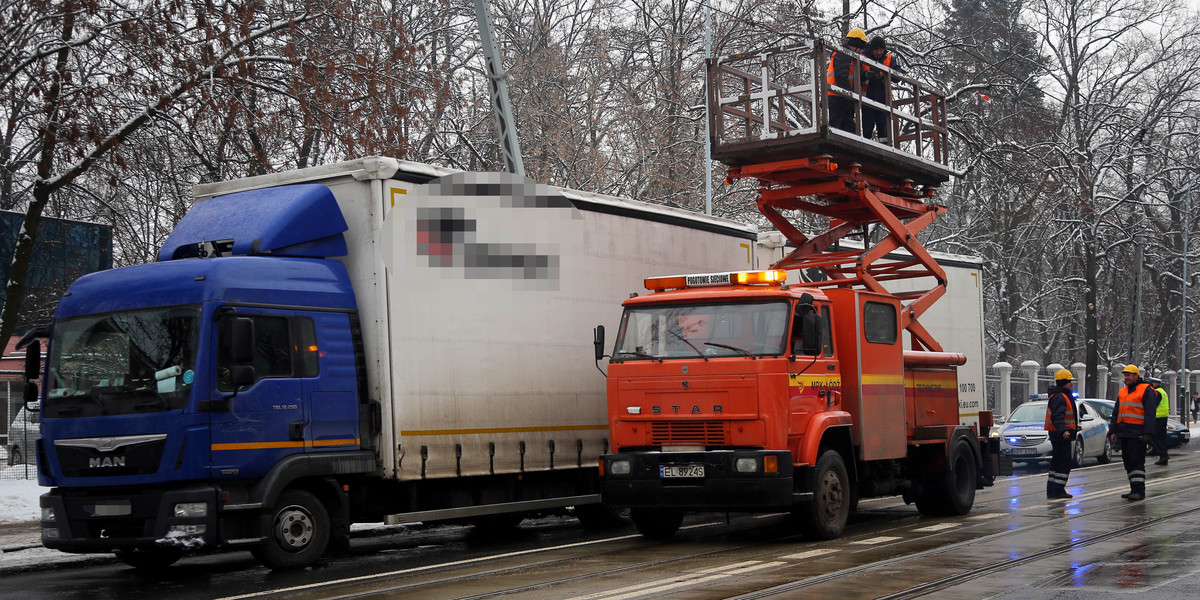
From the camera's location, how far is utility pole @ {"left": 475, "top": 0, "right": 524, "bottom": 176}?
589 inches

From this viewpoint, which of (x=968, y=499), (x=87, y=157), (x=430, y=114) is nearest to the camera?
(x=968, y=499)

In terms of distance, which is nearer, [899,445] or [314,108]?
[899,445]

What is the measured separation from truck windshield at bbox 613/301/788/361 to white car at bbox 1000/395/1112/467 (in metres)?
14.0

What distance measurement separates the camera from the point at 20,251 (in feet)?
55.4

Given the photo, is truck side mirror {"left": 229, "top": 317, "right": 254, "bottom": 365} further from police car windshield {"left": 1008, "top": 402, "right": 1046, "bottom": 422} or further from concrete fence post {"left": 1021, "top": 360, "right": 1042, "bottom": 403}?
concrete fence post {"left": 1021, "top": 360, "right": 1042, "bottom": 403}

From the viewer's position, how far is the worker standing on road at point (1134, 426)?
52.1 feet

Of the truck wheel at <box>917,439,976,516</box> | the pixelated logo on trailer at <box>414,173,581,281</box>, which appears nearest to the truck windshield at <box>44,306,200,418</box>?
the pixelated logo on trailer at <box>414,173,581,281</box>

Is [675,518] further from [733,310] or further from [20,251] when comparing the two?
[20,251]

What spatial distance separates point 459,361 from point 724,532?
3779 mm

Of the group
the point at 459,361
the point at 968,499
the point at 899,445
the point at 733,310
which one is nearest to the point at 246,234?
the point at 459,361

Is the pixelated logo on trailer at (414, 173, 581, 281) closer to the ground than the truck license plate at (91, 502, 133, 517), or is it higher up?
higher up

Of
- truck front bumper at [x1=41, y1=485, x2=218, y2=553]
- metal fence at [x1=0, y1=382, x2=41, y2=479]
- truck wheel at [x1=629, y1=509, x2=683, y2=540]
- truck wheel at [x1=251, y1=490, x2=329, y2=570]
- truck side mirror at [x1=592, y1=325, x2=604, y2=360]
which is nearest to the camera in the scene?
truck front bumper at [x1=41, y1=485, x2=218, y2=553]

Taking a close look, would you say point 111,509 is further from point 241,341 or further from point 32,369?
point 32,369

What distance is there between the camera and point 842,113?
14633 mm
